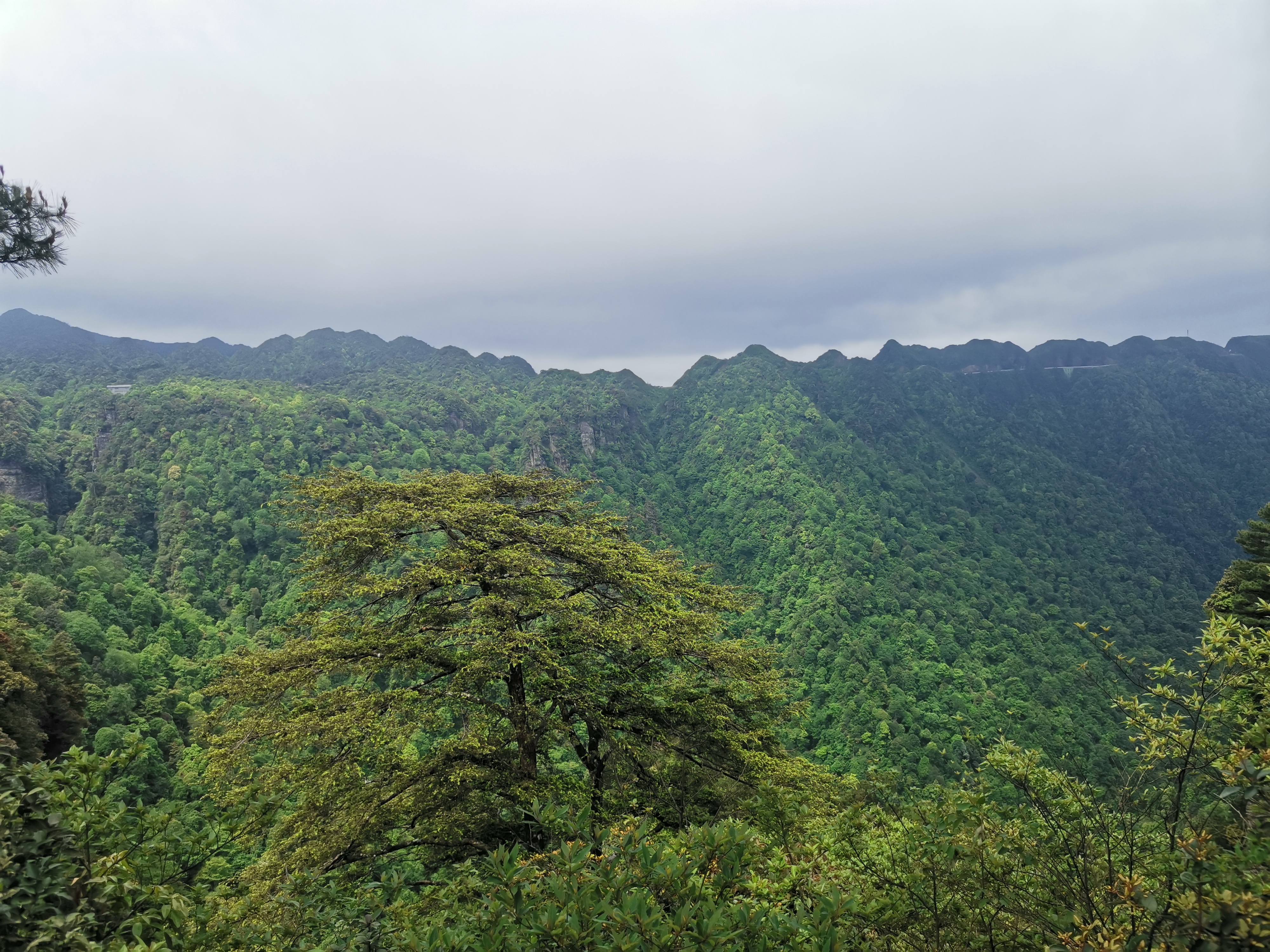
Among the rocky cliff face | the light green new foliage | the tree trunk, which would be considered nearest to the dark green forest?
the light green new foliage

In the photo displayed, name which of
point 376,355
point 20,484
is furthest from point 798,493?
point 376,355

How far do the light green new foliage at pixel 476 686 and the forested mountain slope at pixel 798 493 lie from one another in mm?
1550

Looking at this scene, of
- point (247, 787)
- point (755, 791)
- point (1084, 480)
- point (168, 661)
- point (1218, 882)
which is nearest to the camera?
point (1218, 882)

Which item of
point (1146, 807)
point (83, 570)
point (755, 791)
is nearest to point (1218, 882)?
point (1146, 807)

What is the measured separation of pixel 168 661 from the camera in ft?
147

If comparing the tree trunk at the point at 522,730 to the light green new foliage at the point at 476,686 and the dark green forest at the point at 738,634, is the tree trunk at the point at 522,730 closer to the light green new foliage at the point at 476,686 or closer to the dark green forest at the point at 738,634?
the light green new foliage at the point at 476,686

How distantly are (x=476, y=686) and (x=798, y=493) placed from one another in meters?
83.5

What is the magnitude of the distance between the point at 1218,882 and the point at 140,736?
5.15 meters

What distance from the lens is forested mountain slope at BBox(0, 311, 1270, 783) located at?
156 feet

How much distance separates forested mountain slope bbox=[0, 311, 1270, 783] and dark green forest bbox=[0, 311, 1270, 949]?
0.57 metres

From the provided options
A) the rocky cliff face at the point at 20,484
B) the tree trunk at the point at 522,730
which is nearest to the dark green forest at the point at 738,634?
the rocky cliff face at the point at 20,484

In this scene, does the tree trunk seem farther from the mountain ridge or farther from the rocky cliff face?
the mountain ridge

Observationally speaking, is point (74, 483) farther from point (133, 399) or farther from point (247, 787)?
point (247, 787)

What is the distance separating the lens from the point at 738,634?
198 ft
